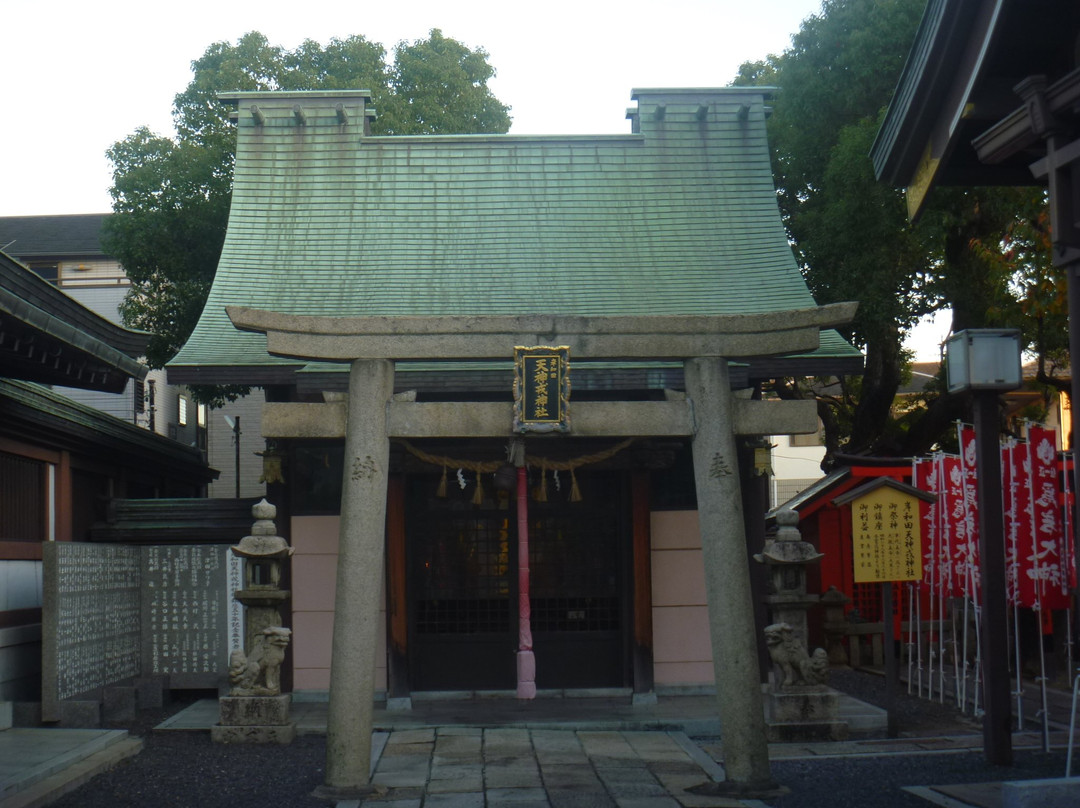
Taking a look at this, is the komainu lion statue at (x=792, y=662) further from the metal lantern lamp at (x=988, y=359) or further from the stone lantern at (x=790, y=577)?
the metal lantern lamp at (x=988, y=359)

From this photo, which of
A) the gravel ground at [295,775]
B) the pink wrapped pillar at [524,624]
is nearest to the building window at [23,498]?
the gravel ground at [295,775]

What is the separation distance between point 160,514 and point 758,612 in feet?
26.4

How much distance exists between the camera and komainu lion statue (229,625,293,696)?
1136 centimetres

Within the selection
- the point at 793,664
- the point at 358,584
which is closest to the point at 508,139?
the point at 793,664

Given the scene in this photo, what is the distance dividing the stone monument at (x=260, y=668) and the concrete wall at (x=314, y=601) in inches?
66.5

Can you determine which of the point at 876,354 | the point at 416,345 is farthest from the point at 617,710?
the point at 876,354

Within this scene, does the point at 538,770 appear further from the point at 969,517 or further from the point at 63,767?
the point at 969,517

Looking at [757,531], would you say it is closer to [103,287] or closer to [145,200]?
[145,200]

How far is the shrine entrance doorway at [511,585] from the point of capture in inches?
538

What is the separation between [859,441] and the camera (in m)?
23.5

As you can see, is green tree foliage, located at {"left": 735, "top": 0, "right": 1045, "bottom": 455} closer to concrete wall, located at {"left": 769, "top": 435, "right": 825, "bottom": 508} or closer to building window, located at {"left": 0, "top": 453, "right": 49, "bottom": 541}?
building window, located at {"left": 0, "top": 453, "right": 49, "bottom": 541}

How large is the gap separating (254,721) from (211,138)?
16.7 m

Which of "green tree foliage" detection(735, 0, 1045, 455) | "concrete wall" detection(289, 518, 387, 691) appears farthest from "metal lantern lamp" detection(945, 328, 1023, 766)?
"green tree foliage" detection(735, 0, 1045, 455)

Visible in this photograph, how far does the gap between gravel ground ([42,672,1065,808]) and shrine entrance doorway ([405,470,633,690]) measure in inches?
97.7
